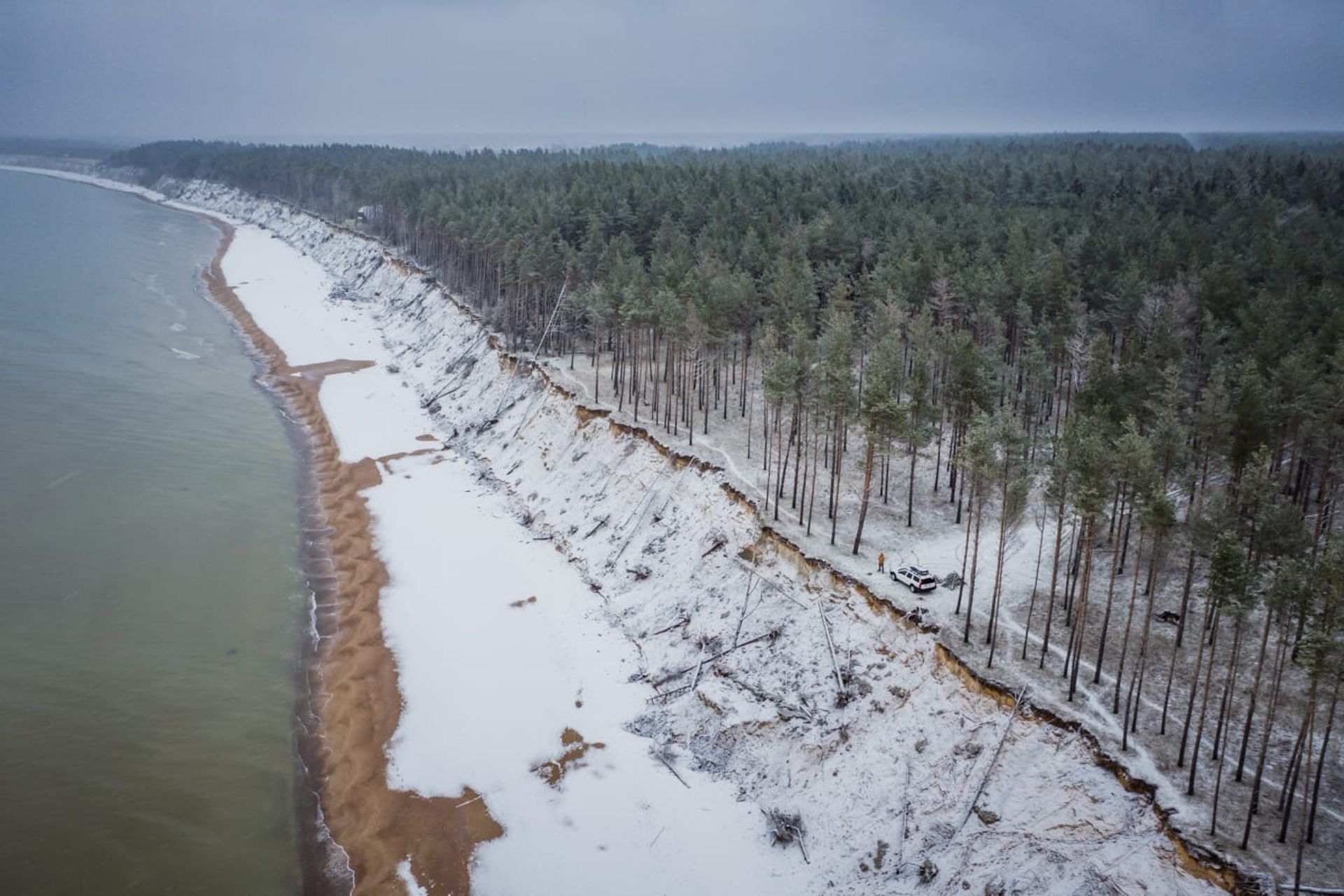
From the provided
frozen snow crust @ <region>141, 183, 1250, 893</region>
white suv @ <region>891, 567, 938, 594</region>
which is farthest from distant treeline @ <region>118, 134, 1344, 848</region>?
frozen snow crust @ <region>141, 183, 1250, 893</region>

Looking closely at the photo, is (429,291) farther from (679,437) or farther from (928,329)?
(928,329)

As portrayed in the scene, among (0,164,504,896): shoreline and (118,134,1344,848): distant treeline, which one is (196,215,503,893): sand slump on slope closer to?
(0,164,504,896): shoreline

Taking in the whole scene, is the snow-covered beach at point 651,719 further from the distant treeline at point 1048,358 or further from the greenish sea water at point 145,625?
the distant treeline at point 1048,358

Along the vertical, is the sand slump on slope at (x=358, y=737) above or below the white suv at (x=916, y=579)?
below

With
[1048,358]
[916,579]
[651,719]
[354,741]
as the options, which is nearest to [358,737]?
[354,741]

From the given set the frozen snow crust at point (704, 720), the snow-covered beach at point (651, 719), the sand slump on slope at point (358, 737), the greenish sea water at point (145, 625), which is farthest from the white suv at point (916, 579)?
the greenish sea water at point (145, 625)

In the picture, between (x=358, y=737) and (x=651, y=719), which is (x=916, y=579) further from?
(x=358, y=737)

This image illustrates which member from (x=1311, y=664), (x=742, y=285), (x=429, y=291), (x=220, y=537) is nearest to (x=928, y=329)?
(x=742, y=285)
